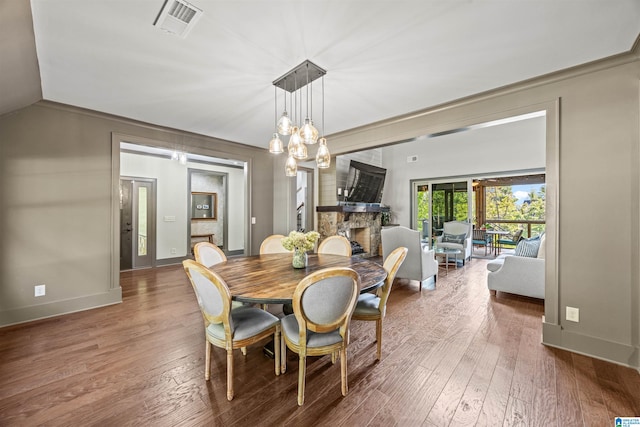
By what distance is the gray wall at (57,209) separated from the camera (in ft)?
9.45

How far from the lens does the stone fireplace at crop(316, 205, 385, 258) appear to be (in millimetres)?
5559

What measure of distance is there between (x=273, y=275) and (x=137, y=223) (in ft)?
16.0

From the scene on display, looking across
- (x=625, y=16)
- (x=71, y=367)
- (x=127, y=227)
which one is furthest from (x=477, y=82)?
(x=127, y=227)

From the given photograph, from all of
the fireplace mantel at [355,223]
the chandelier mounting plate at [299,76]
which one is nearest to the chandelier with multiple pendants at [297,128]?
the chandelier mounting plate at [299,76]

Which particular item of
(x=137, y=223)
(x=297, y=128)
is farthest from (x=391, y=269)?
(x=137, y=223)

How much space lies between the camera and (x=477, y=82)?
2566 mm

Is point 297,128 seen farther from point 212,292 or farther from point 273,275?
point 212,292

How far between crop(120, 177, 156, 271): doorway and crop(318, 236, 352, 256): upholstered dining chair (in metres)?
4.31

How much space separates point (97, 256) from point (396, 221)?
677cm

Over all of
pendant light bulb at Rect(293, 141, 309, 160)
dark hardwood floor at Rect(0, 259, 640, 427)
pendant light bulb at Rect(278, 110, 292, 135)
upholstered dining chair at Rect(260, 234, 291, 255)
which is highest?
pendant light bulb at Rect(278, 110, 292, 135)

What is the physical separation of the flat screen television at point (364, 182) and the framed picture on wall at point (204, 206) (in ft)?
12.1

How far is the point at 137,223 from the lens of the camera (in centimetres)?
556

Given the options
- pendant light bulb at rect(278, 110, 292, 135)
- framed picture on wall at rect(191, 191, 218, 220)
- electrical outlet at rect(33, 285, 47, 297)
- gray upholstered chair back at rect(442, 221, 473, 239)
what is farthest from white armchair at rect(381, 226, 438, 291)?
framed picture on wall at rect(191, 191, 218, 220)

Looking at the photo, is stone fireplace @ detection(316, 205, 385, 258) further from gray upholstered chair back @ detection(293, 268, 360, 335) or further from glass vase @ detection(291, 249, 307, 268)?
gray upholstered chair back @ detection(293, 268, 360, 335)
